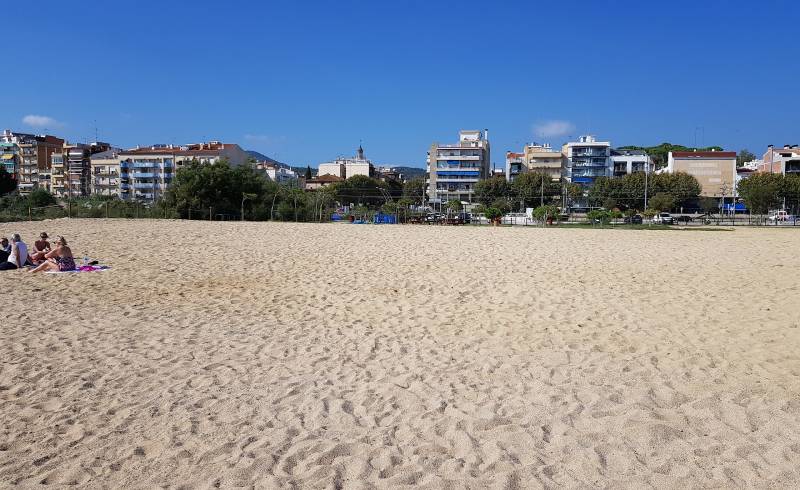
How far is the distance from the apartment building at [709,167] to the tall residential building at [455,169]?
29892 millimetres

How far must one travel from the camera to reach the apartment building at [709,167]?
282ft

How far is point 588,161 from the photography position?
92.6 m

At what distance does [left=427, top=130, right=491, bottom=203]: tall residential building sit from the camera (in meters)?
97.2

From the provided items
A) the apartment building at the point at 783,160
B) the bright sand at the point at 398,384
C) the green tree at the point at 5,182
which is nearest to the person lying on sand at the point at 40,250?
the bright sand at the point at 398,384

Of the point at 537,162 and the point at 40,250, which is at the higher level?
the point at 537,162

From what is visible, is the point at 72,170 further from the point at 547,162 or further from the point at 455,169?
the point at 547,162

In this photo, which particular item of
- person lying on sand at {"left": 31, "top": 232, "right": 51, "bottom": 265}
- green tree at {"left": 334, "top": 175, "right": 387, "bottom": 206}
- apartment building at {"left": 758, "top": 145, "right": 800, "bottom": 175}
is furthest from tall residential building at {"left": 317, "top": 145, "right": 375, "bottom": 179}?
person lying on sand at {"left": 31, "top": 232, "right": 51, "bottom": 265}

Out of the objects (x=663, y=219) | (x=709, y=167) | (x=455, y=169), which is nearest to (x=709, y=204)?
(x=709, y=167)

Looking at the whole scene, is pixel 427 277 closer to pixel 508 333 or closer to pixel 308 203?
pixel 508 333

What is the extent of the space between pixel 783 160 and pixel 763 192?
32.6 metres

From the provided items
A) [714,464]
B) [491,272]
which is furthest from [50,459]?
[491,272]

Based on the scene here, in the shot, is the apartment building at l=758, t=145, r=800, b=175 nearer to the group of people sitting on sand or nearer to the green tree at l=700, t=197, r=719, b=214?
the green tree at l=700, t=197, r=719, b=214

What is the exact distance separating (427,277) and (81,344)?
6402mm

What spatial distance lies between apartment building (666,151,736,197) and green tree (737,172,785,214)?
18953 millimetres
